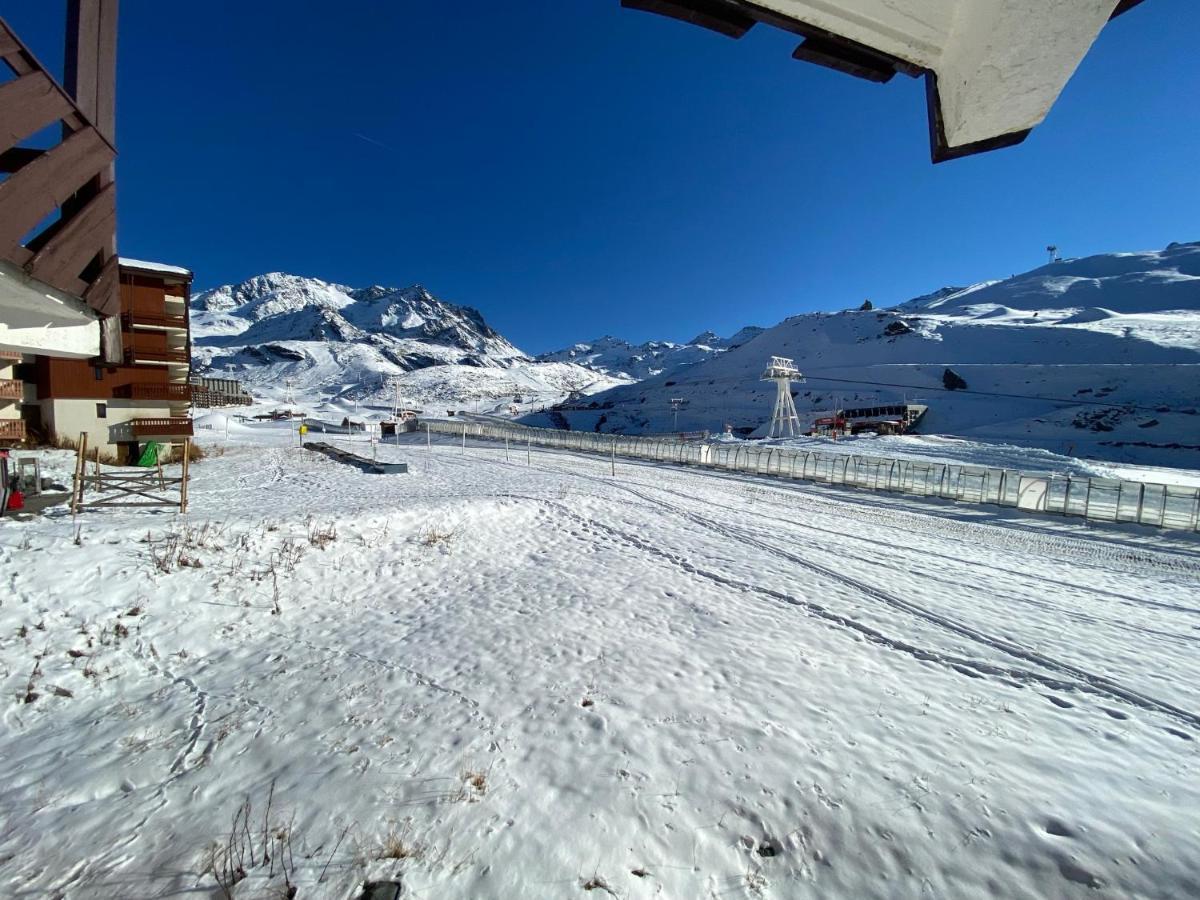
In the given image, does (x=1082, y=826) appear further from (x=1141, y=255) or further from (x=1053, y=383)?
(x=1141, y=255)

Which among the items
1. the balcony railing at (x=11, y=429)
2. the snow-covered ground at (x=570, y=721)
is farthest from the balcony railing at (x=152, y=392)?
the snow-covered ground at (x=570, y=721)

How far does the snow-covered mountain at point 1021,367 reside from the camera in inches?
2160

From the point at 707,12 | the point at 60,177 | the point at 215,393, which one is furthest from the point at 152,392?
the point at 215,393

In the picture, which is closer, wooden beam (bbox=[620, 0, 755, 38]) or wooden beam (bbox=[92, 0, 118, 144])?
wooden beam (bbox=[92, 0, 118, 144])

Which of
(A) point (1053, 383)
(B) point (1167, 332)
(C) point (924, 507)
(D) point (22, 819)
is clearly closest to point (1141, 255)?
(B) point (1167, 332)

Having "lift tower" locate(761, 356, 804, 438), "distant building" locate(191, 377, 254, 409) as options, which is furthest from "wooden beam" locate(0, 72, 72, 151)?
"distant building" locate(191, 377, 254, 409)

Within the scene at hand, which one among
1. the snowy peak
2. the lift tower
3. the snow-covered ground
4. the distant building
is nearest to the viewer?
the snow-covered ground

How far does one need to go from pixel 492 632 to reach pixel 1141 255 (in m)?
204

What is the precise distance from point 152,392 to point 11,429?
12146mm

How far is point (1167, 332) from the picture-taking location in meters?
76.2

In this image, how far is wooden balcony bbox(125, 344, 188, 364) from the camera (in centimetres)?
2582

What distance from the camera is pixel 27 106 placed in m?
1.40

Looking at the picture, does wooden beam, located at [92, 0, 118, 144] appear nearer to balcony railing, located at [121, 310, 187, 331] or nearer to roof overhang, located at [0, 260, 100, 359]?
roof overhang, located at [0, 260, 100, 359]

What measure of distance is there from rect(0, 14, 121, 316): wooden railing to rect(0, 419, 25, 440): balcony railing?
869 inches
